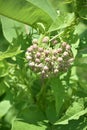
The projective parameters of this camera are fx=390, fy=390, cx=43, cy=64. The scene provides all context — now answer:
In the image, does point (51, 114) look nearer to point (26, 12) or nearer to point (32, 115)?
point (32, 115)

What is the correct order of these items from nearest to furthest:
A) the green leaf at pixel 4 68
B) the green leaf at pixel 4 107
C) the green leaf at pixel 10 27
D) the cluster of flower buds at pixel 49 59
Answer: the cluster of flower buds at pixel 49 59 → the green leaf at pixel 4 68 → the green leaf at pixel 10 27 → the green leaf at pixel 4 107

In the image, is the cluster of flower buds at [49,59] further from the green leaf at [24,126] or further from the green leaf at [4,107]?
the green leaf at [4,107]

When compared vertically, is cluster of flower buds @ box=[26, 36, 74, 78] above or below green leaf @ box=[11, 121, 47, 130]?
above

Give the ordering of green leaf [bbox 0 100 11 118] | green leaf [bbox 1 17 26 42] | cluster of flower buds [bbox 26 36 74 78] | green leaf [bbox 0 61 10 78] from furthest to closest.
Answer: green leaf [bbox 0 100 11 118] < green leaf [bbox 1 17 26 42] < green leaf [bbox 0 61 10 78] < cluster of flower buds [bbox 26 36 74 78]

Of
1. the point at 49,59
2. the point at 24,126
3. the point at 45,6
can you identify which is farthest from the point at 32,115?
the point at 45,6

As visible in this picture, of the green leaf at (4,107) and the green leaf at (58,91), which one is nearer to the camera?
the green leaf at (58,91)

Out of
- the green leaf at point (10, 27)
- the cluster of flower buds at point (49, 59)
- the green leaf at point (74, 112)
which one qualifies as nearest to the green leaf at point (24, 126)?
the green leaf at point (74, 112)

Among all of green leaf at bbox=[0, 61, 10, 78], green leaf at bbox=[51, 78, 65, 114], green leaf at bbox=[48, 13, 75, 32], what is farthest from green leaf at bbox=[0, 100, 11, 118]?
green leaf at bbox=[48, 13, 75, 32]

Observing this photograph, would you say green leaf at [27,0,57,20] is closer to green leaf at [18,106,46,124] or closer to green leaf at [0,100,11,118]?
green leaf at [18,106,46,124]

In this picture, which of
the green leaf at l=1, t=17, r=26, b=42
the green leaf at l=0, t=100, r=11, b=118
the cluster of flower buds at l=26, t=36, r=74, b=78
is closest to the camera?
the cluster of flower buds at l=26, t=36, r=74, b=78
